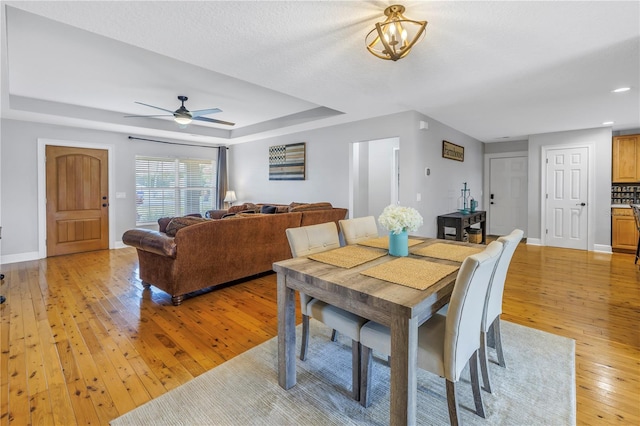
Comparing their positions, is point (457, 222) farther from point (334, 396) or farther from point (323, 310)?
point (334, 396)

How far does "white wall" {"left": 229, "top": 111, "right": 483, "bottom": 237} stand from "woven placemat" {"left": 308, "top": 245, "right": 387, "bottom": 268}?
238 centimetres

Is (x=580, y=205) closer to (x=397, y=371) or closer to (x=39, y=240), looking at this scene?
(x=397, y=371)

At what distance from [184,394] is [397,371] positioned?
1307 millimetres

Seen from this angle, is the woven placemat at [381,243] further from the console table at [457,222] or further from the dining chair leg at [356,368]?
the console table at [457,222]

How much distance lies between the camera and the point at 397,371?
4.22 feet

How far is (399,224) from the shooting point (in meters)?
1.99

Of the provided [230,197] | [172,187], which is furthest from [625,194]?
[172,187]

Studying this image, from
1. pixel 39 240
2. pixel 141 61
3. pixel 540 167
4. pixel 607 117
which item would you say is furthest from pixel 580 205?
pixel 39 240

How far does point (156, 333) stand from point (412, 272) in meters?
2.19

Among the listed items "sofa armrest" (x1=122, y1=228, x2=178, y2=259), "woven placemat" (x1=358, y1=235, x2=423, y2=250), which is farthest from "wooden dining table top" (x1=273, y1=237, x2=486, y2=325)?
"sofa armrest" (x1=122, y1=228, x2=178, y2=259)

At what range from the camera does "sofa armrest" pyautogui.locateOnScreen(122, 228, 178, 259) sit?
299cm

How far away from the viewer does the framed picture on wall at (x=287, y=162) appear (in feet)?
19.4

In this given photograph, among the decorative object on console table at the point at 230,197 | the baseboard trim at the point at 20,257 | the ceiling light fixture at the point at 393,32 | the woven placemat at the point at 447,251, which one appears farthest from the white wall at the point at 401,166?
the baseboard trim at the point at 20,257

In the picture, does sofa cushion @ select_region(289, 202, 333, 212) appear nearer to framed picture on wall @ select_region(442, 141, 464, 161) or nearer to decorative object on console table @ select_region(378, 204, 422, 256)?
framed picture on wall @ select_region(442, 141, 464, 161)
